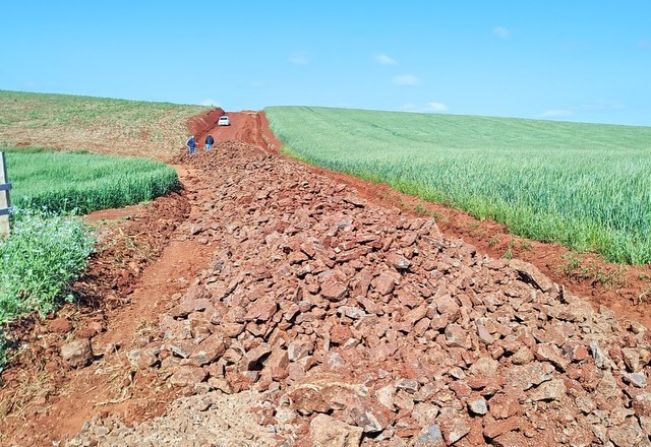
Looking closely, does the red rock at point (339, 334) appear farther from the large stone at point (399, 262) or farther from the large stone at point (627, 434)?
the large stone at point (627, 434)

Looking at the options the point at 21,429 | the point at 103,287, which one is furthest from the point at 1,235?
the point at 21,429

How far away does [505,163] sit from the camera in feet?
41.3

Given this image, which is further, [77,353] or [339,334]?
[77,353]

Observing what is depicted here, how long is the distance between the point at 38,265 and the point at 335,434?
13.4 ft

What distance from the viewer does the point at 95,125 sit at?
123 feet

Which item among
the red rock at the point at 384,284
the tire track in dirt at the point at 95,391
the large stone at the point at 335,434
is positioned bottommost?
the tire track in dirt at the point at 95,391

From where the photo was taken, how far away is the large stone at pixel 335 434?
3764 mm

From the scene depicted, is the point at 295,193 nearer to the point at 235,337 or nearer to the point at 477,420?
the point at 235,337

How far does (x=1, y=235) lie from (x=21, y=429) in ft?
12.2

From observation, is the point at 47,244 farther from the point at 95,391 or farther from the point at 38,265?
the point at 95,391

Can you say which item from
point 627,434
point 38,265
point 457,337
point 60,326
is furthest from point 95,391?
point 627,434

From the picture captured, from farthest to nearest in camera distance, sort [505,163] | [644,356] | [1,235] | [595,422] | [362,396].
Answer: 1. [505,163]
2. [1,235]
3. [644,356]
4. [362,396]
5. [595,422]

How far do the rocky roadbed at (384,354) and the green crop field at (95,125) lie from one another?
20820 millimetres

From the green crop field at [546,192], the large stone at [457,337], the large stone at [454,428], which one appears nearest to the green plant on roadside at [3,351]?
the large stone at [454,428]
